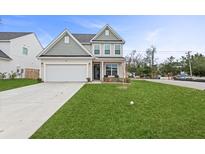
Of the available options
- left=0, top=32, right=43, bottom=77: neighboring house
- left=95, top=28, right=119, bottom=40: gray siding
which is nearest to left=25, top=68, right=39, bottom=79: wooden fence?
left=0, top=32, right=43, bottom=77: neighboring house

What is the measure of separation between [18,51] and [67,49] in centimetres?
1044

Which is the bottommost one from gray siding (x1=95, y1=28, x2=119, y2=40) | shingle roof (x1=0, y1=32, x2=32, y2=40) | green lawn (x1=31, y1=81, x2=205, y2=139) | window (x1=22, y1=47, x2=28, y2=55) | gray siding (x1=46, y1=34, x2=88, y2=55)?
green lawn (x1=31, y1=81, x2=205, y2=139)

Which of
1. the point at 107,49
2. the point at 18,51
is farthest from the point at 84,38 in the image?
the point at 18,51

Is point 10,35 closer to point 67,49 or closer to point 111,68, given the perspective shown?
point 67,49

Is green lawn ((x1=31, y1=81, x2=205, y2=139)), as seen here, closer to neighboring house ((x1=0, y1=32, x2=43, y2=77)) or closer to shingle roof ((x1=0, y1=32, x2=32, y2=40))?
neighboring house ((x1=0, y1=32, x2=43, y2=77))

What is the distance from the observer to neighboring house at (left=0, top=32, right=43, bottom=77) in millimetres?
28297

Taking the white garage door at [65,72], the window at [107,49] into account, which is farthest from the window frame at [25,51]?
the window at [107,49]

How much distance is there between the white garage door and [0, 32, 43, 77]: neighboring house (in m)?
7.26

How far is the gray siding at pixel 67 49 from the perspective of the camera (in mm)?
23695

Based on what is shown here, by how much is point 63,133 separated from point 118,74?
21.8 metres

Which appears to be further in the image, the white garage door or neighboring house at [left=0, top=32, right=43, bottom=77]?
neighboring house at [left=0, top=32, right=43, bottom=77]

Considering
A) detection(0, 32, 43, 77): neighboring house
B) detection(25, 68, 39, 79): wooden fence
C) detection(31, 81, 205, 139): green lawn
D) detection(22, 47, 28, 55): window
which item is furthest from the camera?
detection(25, 68, 39, 79): wooden fence

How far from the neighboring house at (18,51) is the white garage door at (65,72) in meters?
7.26
